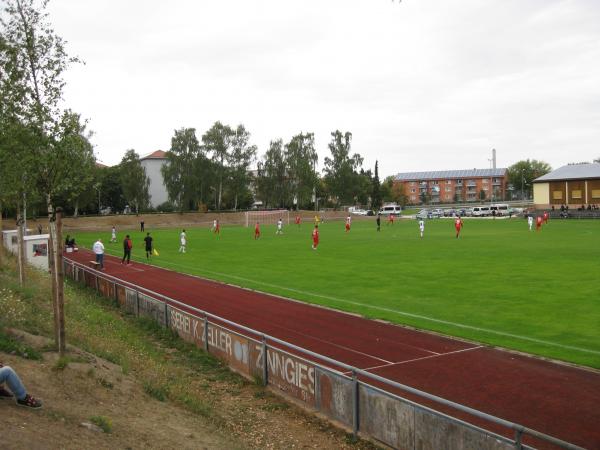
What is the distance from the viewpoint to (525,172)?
513 ft

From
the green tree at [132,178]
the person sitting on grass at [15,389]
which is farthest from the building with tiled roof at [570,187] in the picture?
the person sitting on grass at [15,389]

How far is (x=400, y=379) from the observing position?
10945 millimetres

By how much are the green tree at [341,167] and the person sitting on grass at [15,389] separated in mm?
101759

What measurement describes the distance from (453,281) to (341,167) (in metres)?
87.1

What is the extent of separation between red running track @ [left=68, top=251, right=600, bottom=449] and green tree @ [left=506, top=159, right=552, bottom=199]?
150447 millimetres

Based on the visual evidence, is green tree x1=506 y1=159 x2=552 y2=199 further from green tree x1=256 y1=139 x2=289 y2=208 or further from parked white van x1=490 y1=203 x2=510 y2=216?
green tree x1=256 y1=139 x2=289 y2=208

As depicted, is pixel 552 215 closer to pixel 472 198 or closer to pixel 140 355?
pixel 140 355

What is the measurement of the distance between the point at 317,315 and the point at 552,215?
73100 mm

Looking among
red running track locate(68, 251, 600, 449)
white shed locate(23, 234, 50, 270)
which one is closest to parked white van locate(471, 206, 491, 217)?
white shed locate(23, 234, 50, 270)


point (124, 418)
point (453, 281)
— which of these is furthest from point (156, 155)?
point (124, 418)

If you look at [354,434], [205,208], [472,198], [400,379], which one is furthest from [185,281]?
[472,198]

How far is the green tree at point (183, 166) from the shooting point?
89500 millimetres

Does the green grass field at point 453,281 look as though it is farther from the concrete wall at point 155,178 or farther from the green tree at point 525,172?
the green tree at point 525,172

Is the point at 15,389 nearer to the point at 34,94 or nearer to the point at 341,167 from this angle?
the point at 34,94
